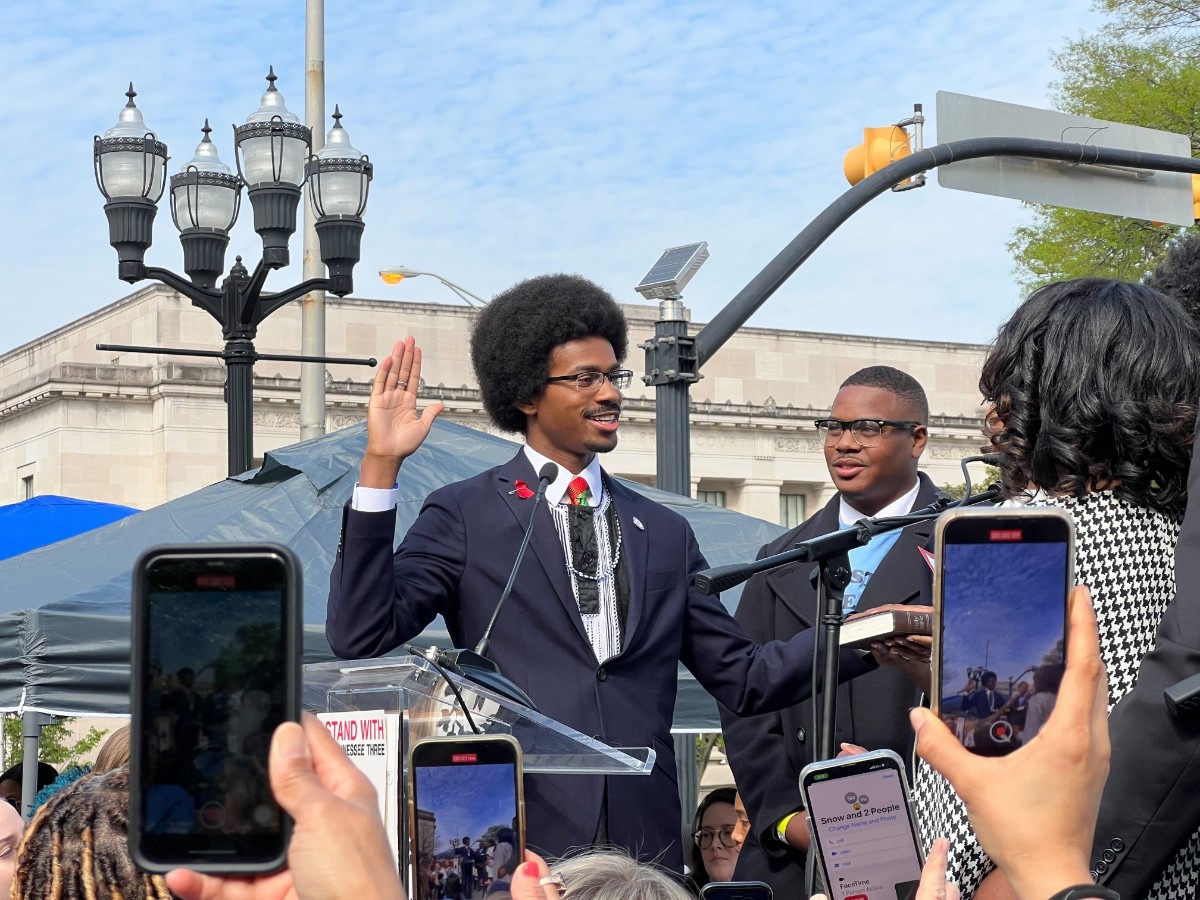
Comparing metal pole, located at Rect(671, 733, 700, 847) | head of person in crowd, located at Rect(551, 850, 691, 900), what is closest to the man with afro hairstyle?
head of person in crowd, located at Rect(551, 850, 691, 900)

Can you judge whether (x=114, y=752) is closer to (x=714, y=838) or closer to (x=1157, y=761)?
(x=1157, y=761)

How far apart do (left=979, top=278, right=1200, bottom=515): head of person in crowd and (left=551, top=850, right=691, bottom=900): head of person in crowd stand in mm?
910

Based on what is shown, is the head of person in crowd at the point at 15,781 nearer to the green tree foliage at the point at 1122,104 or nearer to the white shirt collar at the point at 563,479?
the white shirt collar at the point at 563,479

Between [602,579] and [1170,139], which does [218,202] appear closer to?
[1170,139]

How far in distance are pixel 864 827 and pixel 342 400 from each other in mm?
42679

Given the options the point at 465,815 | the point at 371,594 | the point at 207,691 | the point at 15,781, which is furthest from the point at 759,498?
the point at 207,691

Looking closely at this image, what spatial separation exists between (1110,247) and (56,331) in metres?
35.6

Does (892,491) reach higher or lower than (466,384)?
lower

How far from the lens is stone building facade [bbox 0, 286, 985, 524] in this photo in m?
43.3

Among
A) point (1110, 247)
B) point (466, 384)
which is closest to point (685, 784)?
point (1110, 247)

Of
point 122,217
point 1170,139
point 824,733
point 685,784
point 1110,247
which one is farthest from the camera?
point 1110,247

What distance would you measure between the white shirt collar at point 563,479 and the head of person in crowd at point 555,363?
3cm

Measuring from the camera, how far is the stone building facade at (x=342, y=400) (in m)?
43.3

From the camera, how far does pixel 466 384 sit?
5175 cm
